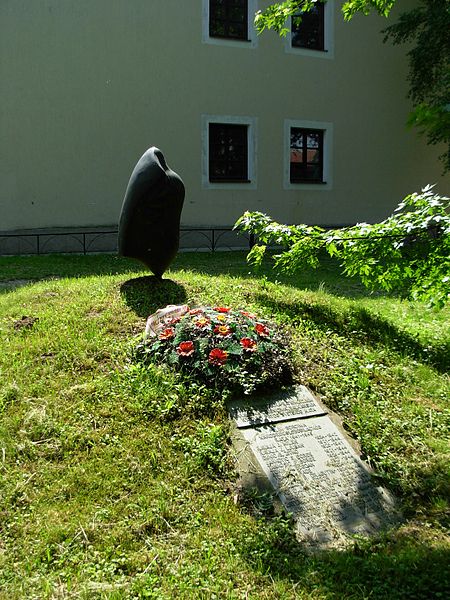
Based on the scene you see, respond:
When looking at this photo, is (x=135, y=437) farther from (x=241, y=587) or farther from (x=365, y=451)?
(x=365, y=451)

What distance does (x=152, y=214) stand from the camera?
19.0 feet

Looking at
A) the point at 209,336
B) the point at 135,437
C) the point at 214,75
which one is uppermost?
the point at 214,75

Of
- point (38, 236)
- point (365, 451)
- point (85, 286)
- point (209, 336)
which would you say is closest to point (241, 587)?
point (365, 451)

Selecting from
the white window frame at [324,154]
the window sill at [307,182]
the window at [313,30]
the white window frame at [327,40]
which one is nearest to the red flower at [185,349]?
the white window frame at [324,154]

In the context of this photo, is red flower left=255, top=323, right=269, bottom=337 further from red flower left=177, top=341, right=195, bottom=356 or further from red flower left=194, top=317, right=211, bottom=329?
red flower left=177, top=341, right=195, bottom=356

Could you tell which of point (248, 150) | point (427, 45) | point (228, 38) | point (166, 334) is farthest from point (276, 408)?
point (427, 45)

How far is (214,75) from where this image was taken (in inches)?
512

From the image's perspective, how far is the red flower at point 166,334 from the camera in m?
4.17

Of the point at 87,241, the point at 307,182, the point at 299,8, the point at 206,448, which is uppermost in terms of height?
the point at 299,8

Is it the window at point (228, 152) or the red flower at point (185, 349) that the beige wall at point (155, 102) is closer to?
the window at point (228, 152)

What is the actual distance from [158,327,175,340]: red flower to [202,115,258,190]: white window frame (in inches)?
375

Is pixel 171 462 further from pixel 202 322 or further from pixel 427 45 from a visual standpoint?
pixel 427 45

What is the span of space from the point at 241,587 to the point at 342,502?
33.1 inches

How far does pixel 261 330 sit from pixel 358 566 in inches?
79.5
